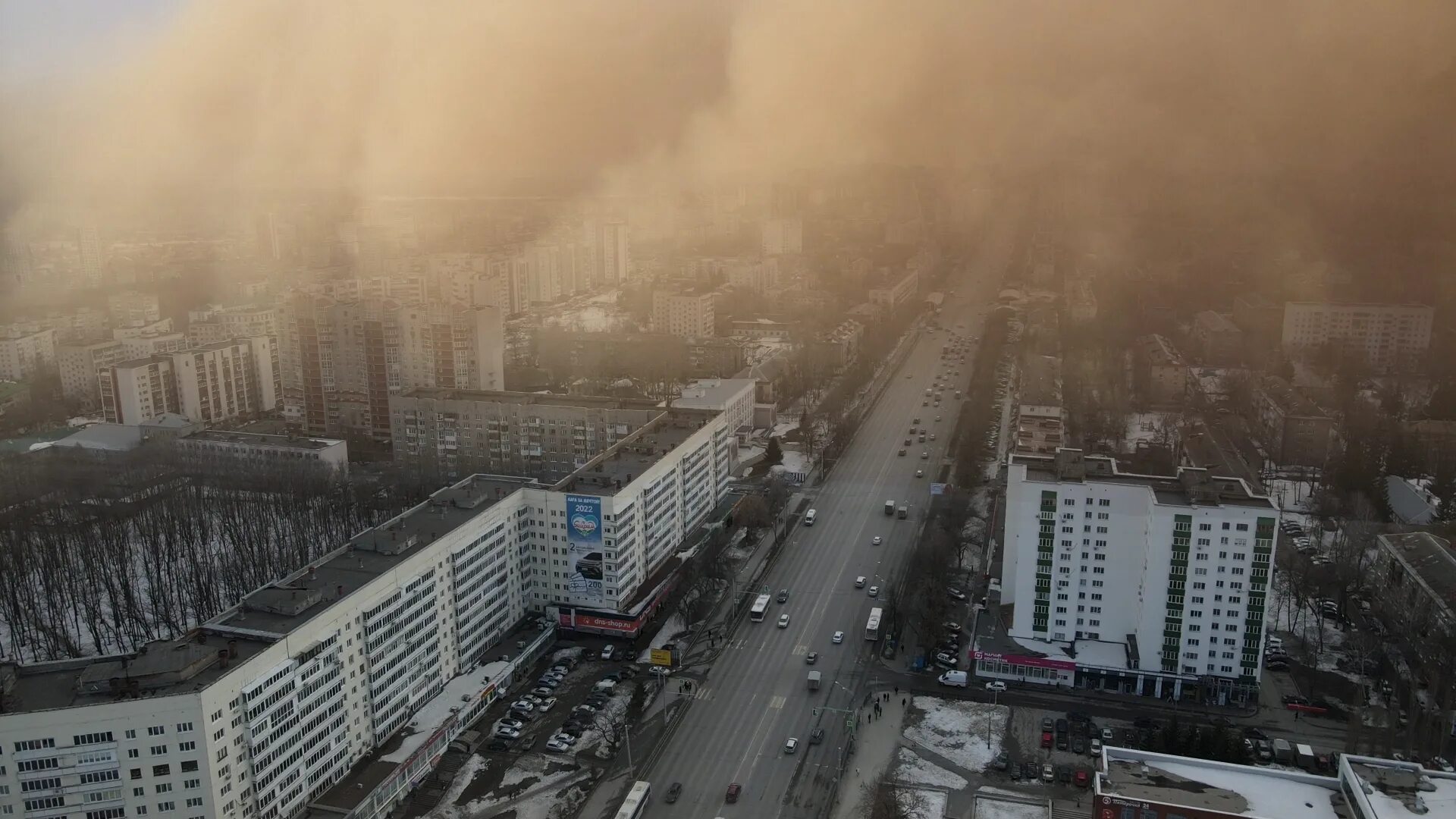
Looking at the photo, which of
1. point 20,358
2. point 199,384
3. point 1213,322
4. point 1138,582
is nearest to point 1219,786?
point 1138,582

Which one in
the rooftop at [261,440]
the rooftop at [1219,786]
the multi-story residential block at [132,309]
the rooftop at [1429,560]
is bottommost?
the rooftop at [1429,560]

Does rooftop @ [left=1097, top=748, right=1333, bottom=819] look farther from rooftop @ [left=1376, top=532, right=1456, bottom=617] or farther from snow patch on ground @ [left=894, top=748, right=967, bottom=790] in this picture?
rooftop @ [left=1376, top=532, right=1456, bottom=617]

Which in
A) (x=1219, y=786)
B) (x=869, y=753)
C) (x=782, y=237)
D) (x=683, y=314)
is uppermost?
(x=782, y=237)

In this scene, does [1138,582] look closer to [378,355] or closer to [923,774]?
[923,774]

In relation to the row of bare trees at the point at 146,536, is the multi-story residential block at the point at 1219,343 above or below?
above

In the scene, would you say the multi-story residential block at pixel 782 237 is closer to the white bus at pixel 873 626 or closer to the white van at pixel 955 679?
the white bus at pixel 873 626

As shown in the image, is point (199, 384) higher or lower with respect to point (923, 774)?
higher

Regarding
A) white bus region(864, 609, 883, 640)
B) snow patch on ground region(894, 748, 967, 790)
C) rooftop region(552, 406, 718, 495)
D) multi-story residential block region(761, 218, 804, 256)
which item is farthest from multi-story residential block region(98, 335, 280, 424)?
multi-story residential block region(761, 218, 804, 256)

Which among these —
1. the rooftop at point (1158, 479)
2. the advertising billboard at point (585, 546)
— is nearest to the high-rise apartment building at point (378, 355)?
the advertising billboard at point (585, 546)
